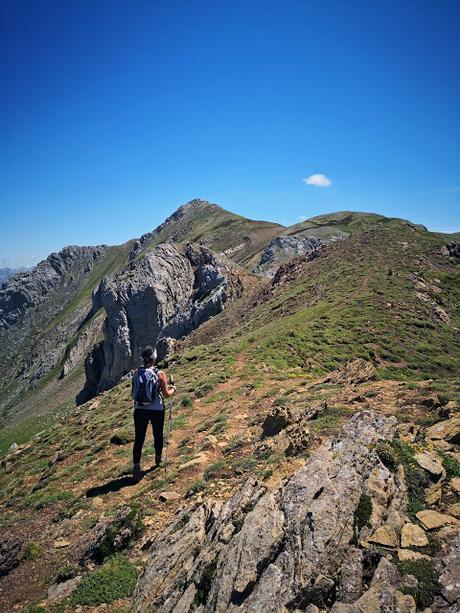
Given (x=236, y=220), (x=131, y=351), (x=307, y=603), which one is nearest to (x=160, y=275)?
(x=131, y=351)

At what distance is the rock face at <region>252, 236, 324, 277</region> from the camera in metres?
104

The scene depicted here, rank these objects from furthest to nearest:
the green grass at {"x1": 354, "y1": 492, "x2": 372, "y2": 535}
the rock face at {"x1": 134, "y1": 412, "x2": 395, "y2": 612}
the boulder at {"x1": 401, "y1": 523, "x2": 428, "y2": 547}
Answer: the green grass at {"x1": 354, "y1": 492, "x2": 372, "y2": 535} < the boulder at {"x1": 401, "y1": 523, "x2": 428, "y2": 547} < the rock face at {"x1": 134, "y1": 412, "x2": 395, "y2": 612}

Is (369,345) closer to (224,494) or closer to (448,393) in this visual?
(448,393)

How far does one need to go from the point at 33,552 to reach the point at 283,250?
10436 cm

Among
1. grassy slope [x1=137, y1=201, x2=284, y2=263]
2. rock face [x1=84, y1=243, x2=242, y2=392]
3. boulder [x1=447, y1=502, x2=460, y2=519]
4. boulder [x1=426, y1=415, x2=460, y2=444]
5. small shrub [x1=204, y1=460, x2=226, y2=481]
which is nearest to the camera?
boulder [x1=447, y1=502, x2=460, y2=519]

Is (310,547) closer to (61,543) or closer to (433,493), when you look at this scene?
(433,493)

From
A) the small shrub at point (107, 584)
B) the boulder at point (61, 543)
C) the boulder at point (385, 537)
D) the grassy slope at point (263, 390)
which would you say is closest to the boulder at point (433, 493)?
the boulder at point (385, 537)

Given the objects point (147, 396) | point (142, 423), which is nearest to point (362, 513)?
point (147, 396)

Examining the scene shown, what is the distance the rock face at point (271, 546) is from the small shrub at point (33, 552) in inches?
141

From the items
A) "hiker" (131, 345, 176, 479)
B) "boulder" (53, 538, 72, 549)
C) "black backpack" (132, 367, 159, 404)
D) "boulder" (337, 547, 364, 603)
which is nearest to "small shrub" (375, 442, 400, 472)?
"boulder" (337, 547, 364, 603)

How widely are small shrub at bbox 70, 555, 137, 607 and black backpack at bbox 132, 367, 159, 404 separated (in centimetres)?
439

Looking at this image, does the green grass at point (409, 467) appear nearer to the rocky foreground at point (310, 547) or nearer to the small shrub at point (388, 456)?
the small shrub at point (388, 456)

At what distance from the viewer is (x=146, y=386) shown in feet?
38.6

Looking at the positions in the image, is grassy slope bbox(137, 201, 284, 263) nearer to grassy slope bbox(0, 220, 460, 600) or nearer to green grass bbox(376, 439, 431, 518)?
grassy slope bbox(0, 220, 460, 600)
